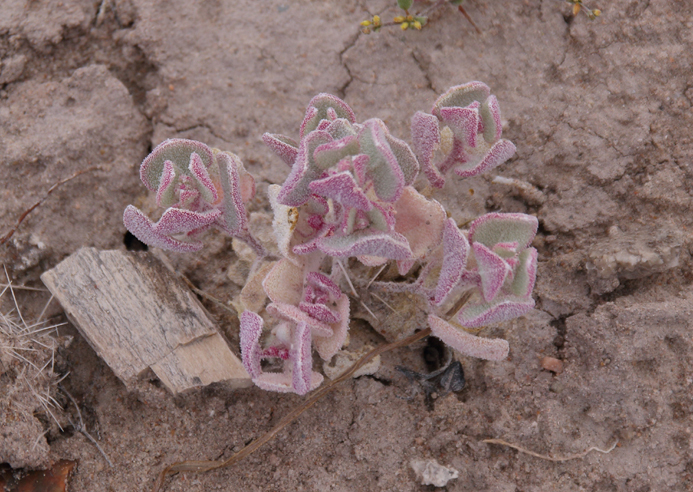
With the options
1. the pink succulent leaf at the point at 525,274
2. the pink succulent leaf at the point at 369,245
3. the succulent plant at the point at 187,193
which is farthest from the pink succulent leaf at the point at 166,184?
the pink succulent leaf at the point at 525,274

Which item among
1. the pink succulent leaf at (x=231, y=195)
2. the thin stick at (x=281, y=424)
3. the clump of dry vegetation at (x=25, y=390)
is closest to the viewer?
the pink succulent leaf at (x=231, y=195)

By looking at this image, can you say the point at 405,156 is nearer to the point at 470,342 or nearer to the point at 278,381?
the point at 470,342

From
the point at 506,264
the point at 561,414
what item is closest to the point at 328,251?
the point at 506,264

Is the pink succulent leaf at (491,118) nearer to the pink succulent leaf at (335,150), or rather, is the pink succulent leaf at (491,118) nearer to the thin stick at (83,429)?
the pink succulent leaf at (335,150)

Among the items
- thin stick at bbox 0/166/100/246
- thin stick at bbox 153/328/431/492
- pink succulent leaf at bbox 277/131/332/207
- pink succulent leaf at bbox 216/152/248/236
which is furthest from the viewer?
thin stick at bbox 0/166/100/246

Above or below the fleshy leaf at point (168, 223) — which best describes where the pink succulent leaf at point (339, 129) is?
above

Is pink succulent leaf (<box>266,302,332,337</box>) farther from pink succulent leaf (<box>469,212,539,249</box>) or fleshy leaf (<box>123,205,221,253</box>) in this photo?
pink succulent leaf (<box>469,212,539,249</box>)

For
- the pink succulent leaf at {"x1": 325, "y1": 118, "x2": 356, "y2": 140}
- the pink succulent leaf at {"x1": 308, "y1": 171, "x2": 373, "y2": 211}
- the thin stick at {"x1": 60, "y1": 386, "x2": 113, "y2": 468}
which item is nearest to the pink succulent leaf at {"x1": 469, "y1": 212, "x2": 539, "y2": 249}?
the pink succulent leaf at {"x1": 308, "y1": 171, "x2": 373, "y2": 211}
